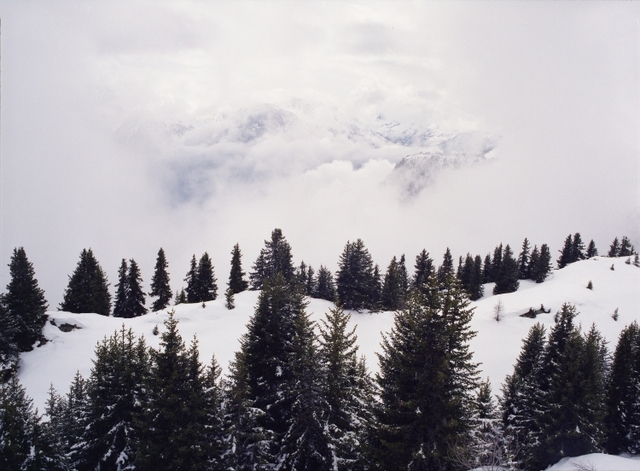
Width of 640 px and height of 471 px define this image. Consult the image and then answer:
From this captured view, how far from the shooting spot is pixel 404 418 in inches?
661

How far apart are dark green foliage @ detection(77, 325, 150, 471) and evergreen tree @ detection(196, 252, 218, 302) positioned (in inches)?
1780

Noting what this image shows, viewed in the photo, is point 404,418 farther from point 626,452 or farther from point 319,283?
point 319,283

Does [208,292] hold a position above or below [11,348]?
above

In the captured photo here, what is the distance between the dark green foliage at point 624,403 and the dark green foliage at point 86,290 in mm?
64339

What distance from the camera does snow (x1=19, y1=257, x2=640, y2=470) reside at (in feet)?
126

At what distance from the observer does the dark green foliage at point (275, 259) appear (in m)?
71.1

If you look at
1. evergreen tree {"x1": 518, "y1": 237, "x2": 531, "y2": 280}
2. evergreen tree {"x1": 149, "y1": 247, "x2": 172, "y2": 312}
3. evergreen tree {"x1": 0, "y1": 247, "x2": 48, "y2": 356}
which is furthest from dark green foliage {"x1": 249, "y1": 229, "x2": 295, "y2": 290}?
evergreen tree {"x1": 518, "y1": 237, "x2": 531, "y2": 280}

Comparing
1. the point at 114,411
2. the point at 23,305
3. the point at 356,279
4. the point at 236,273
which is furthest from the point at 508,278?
the point at 23,305

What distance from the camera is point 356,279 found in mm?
61781

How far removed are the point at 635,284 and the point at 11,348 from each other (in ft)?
327

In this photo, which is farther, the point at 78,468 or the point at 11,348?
the point at 11,348

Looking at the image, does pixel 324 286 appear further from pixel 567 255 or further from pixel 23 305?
pixel 567 255

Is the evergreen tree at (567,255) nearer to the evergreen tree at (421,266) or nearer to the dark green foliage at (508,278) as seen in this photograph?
the dark green foliage at (508,278)

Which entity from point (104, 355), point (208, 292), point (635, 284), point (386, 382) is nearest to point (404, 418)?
point (386, 382)
